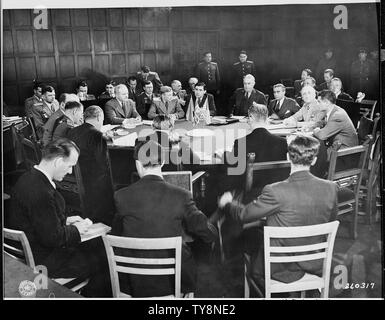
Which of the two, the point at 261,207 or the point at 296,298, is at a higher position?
the point at 261,207

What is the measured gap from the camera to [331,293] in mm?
2688

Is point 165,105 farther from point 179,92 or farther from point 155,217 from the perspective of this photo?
point 155,217

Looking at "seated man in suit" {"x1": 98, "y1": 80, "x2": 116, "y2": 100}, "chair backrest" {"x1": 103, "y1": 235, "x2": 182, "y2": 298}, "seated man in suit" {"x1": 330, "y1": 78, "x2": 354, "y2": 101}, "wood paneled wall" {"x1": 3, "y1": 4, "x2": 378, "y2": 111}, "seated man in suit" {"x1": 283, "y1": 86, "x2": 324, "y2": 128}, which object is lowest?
"chair backrest" {"x1": 103, "y1": 235, "x2": 182, "y2": 298}

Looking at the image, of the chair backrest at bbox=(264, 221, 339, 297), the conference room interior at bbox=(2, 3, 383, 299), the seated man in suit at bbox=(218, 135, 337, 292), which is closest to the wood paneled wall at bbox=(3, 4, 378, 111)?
A: the conference room interior at bbox=(2, 3, 383, 299)

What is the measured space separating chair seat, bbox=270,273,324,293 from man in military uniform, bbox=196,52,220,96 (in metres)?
1.31

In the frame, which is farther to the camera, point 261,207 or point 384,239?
point 384,239

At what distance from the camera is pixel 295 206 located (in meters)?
2.52

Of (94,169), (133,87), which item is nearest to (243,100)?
(133,87)

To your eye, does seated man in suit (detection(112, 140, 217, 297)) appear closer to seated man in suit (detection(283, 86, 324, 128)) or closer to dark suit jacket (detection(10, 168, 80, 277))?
dark suit jacket (detection(10, 168, 80, 277))

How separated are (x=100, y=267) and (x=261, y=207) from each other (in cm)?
114

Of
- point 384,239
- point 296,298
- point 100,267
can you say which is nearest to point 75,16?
point 100,267

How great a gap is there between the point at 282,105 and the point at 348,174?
0.63 metres

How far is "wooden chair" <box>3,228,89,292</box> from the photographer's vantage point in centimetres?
220

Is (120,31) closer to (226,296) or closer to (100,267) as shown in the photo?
(100,267)
